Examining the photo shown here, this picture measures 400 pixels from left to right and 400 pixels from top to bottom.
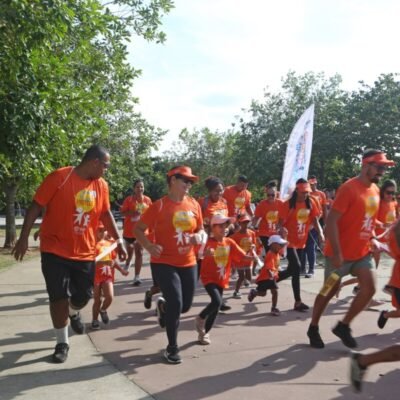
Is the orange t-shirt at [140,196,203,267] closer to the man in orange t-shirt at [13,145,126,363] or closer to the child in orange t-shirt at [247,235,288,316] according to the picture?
the man in orange t-shirt at [13,145,126,363]

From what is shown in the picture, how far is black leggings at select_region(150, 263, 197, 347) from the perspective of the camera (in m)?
5.00

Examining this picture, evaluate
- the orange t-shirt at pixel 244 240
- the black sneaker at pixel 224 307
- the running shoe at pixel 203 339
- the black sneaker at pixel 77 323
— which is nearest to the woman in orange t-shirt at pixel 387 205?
the orange t-shirt at pixel 244 240

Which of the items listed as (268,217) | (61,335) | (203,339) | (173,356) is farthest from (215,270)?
(268,217)

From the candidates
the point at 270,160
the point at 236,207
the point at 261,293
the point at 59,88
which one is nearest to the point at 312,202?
the point at 261,293

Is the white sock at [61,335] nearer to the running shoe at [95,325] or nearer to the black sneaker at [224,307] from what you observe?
the running shoe at [95,325]

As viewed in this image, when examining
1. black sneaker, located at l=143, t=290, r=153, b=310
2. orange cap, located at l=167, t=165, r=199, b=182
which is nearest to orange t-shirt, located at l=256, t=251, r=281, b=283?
black sneaker, located at l=143, t=290, r=153, b=310

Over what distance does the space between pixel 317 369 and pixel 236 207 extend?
538cm

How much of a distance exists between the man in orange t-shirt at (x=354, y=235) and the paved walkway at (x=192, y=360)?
0.37 meters

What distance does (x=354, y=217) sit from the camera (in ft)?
17.6

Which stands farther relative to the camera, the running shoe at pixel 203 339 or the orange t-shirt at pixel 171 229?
the running shoe at pixel 203 339

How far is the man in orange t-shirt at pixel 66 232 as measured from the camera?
5.00m

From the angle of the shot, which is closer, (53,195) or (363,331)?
(53,195)

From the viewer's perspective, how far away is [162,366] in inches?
193

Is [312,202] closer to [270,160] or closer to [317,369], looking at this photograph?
[317,369]
